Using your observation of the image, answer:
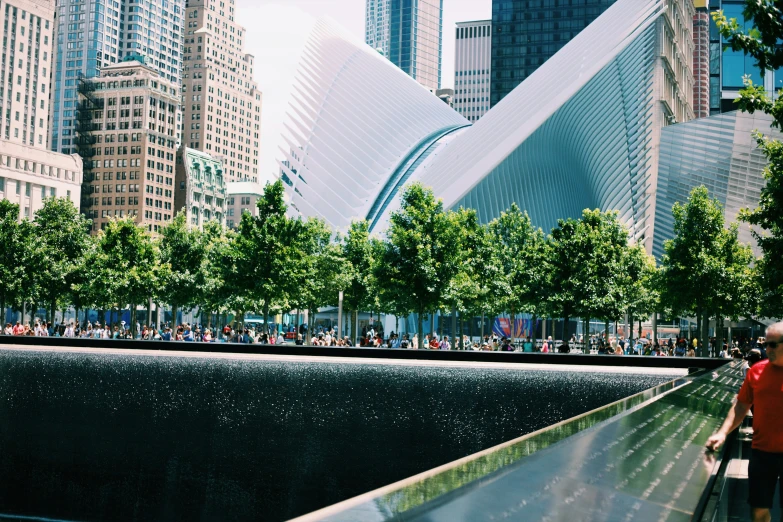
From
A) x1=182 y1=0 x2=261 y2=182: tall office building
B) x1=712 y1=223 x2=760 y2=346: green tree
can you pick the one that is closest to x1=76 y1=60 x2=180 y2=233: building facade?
x1=182 y1=0 x2=261 y2=182: tall office building

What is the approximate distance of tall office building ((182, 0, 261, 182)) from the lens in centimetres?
16525

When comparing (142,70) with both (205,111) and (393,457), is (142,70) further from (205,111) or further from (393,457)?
(393,457)

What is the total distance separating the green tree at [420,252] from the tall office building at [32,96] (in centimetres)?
7661

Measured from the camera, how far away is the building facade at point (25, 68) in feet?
373

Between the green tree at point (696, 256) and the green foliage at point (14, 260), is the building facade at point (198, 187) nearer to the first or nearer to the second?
the green foliage at point (14, 260)

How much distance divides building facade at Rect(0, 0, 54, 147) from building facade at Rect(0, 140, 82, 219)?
33.6 ft

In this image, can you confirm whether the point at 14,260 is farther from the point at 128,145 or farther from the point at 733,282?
the point at 128,145

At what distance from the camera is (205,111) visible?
540ft

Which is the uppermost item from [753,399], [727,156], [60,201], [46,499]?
[727,156]

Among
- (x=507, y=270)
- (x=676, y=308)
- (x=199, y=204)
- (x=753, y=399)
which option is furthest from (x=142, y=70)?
(x=753, y=399)

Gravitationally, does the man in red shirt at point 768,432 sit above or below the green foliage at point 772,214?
below

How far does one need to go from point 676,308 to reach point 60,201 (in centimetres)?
3752

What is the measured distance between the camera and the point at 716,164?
49.8 meters

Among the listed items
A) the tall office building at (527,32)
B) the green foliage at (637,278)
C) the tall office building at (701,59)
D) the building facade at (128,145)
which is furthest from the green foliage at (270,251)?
the tall office building at (701,59)
